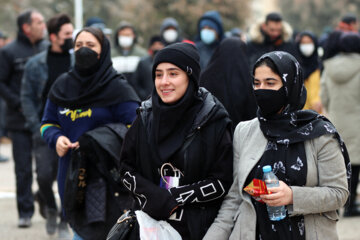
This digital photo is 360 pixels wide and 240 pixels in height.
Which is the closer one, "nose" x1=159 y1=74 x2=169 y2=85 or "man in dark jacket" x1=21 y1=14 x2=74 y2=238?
"nose" x1=159 y1=74 x2=169 y2=85

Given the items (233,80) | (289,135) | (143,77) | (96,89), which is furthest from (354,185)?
(289,135)

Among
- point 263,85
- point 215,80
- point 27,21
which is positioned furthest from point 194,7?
point 263,85

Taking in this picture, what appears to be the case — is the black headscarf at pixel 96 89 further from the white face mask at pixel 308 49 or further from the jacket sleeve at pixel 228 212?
the white face mask at pixel 308 49

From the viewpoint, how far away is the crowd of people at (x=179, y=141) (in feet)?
11.4

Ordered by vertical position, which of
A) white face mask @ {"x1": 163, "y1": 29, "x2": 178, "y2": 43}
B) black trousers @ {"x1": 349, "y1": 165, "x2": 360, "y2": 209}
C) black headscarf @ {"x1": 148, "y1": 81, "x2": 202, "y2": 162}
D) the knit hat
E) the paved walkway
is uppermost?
the knit hat

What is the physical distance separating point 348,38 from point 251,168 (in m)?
4.87

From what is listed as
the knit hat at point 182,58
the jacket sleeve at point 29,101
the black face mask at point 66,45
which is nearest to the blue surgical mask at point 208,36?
the black face mask at point 66,45

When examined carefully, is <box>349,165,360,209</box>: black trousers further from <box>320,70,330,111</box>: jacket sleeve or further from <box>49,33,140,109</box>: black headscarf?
<box>49,33,140,109</box>: black headscarf

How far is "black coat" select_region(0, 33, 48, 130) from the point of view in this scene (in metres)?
7.79

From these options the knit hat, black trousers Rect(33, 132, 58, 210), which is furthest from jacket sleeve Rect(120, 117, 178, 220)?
black trousers Rect(33, 132, 58, 210)

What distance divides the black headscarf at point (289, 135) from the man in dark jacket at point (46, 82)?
376 cm

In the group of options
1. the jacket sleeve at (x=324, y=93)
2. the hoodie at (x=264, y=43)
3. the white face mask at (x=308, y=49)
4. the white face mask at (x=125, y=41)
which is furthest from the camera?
the white face mask at (x=125, y=41)

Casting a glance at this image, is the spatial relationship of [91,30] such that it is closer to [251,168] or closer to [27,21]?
[251,168]

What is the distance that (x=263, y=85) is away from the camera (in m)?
3.64
